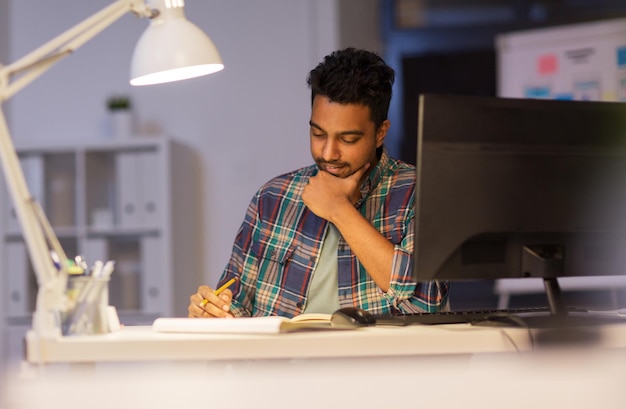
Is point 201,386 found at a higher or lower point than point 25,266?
higher

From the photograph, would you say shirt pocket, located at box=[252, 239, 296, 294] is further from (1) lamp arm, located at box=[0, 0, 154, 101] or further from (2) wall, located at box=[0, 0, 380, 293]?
(2) wall, located at box=[0, 0, 380, 293]

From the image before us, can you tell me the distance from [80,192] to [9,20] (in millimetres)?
1035

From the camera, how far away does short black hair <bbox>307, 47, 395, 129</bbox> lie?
7.06ft

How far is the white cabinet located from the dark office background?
4.84 ft

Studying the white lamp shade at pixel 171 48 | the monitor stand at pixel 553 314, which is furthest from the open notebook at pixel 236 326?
the white lamp shade at pixel 171 48

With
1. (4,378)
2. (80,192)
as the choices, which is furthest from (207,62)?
(80,192)

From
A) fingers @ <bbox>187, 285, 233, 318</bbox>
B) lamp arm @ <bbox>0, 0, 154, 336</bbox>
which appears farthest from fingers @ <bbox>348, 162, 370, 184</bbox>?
lamp arm @ <bbox>0, 0, 154, 336</bbox>

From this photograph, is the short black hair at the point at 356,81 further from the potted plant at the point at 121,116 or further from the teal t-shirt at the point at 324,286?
the potted plant at the point at 121,116

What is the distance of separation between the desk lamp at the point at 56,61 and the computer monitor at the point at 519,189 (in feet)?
1.55

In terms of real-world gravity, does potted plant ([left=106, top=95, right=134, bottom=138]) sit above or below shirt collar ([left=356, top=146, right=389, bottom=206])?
above

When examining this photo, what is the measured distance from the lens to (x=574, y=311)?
6.23ft

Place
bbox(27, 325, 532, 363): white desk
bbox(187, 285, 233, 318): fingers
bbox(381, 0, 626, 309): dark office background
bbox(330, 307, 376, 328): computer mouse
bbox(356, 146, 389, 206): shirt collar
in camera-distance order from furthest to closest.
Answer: bbox(381, 0, 626, 309): dark office background
bbox(356, 146, 389, 206): shirt collar
bbox(187, 285, 233, 318): fingers
bbox(330, 307, 376, 328): computer mouse
bbox(27, 325, 532, 363): white desk

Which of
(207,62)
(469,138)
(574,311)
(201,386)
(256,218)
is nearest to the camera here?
(201,386)

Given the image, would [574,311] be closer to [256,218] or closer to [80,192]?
[256,218]
